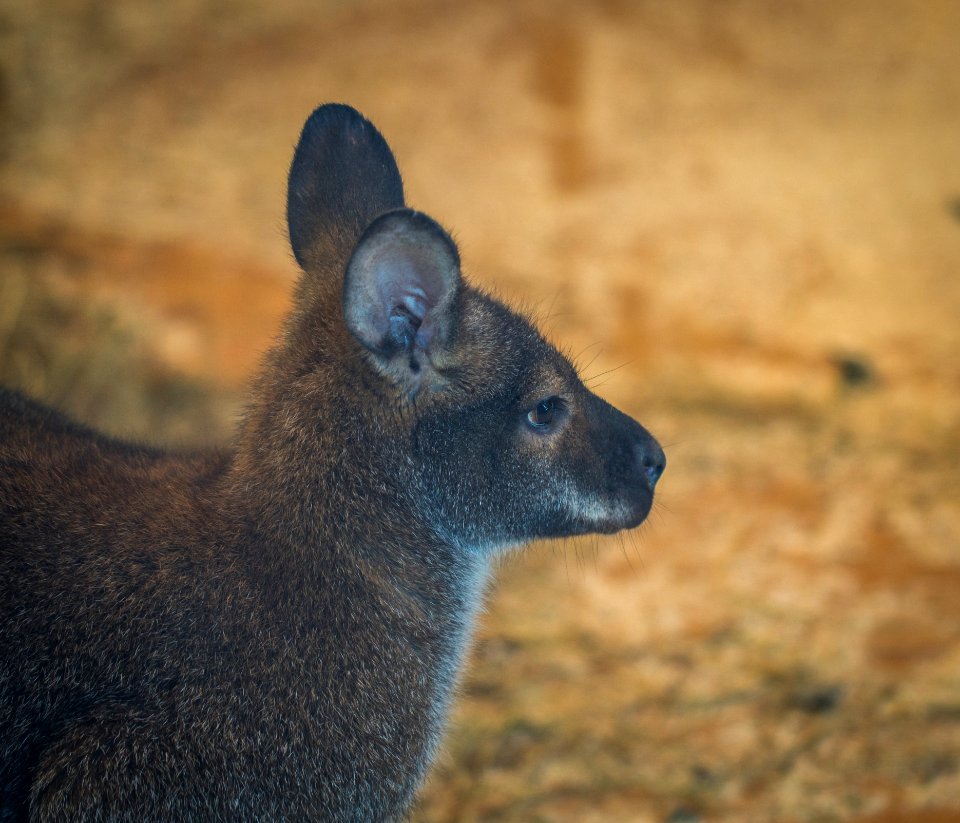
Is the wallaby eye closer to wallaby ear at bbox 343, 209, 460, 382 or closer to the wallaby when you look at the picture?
the wallaby

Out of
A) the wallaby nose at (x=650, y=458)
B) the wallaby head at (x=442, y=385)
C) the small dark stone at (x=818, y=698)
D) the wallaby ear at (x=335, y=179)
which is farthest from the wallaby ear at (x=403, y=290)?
the small dark stone at (x=818, y=698)

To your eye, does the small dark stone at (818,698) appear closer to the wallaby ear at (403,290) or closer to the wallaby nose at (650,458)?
the wallaby nose at (650,458)

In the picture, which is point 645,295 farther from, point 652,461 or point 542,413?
point 542,413

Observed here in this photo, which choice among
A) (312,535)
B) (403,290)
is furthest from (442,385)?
(312,535)

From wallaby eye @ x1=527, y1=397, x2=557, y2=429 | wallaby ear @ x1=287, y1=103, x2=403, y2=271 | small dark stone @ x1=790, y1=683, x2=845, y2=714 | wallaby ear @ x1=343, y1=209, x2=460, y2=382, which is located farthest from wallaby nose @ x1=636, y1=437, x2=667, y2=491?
small dark stone @ x1=790, y1=683, x2=845, y2=714

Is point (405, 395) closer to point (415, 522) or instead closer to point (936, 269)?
point (415, 522)

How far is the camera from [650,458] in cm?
331

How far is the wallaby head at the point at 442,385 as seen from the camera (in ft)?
9.71

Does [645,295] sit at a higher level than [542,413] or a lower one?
higher

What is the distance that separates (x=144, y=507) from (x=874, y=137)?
7656 mm

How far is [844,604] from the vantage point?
5262 mm

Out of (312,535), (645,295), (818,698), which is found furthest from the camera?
(645,295)

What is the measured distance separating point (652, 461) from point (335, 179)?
1.33 m

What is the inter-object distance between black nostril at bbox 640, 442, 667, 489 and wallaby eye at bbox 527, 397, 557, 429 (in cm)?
33
